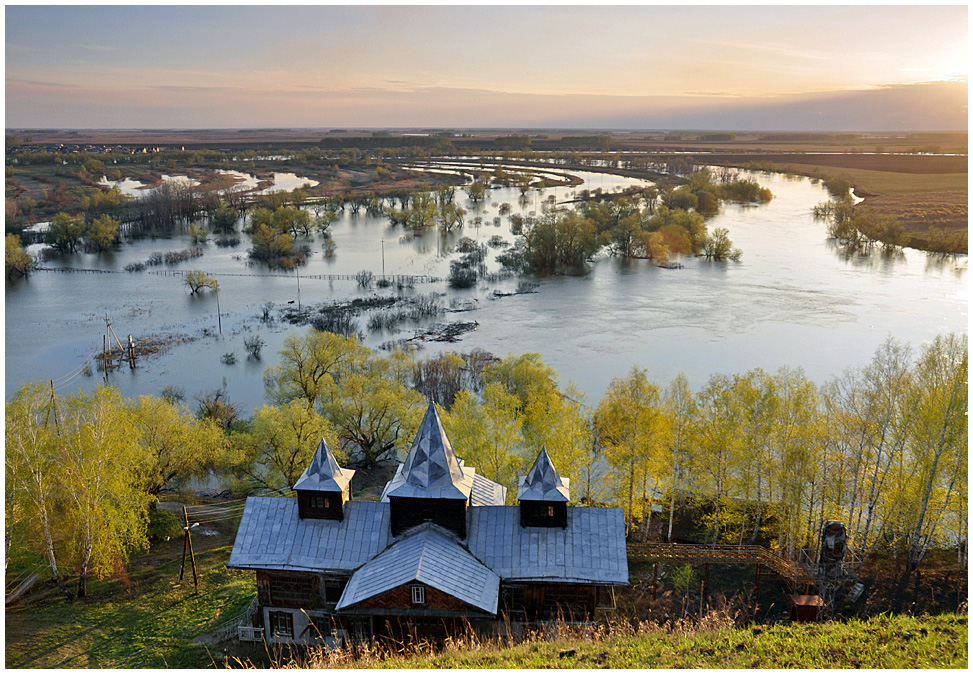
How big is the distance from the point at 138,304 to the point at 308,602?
32635 millimetres

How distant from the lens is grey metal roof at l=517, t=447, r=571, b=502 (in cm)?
1377

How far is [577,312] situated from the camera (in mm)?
38812

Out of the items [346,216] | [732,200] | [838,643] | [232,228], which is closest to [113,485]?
[838,643]

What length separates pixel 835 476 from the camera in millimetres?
15578

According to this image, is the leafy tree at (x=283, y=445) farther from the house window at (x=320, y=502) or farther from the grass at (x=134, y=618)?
the house window at (x=320, y=502)

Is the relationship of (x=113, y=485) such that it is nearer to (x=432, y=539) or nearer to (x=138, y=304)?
(x=432, y=539)

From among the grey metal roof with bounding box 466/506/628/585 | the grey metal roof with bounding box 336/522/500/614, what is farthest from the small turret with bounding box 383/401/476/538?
the grey metal roof with bounding box 466/506/628/585

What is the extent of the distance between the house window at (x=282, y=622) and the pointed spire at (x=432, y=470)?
3102 millimetres

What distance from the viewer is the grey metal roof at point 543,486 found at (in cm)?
1377

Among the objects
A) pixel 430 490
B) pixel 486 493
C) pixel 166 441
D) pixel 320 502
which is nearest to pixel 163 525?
pixel 166 441

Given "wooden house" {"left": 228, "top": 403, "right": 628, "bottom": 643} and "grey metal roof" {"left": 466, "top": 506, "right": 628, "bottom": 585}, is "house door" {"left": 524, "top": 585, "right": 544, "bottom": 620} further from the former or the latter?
"grey metal roof" {"left": 466, "top": 506, "right": 628, "bottom": 585}

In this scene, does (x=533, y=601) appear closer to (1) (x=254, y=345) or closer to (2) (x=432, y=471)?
(2) (x=432, y=471)

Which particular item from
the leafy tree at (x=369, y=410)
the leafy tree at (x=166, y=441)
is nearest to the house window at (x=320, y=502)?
the leafy tree at (x=166, y=441)

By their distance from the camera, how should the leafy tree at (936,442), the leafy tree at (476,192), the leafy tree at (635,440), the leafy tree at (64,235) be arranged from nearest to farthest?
the leafy tree at (936,442) < the leafy tree at (635,440) < the leafy tree at (64,235) < the leafy tree at (476,192)
